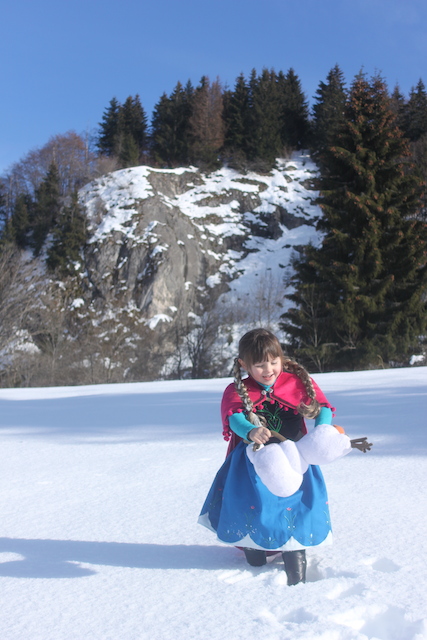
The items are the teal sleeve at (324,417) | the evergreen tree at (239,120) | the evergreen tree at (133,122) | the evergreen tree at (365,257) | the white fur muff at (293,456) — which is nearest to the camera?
the white fur muff at (293,456)

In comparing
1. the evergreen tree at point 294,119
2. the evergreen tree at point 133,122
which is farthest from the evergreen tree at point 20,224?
the evergreen tree at point 294,119

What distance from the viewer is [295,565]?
175 centimetres

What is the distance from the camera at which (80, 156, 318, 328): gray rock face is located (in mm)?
30297

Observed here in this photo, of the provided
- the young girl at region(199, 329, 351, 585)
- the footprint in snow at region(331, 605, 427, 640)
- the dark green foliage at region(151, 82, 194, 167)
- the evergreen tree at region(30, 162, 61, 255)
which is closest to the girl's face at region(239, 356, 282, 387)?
the young girl at region(199, 329, 351, 585)

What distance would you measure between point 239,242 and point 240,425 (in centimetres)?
3227

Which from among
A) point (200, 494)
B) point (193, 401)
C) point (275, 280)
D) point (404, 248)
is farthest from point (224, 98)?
point (200, 494)

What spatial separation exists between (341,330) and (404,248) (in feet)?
10.5

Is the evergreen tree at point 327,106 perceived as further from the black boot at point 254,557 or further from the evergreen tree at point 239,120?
the black boot at point 254,557

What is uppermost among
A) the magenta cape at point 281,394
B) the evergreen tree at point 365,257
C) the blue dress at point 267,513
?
the evergreen tree at point 365,257

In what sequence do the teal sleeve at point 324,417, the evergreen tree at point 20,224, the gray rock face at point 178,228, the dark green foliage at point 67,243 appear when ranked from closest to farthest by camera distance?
the teal sleeve at point 324,417 < the gray rock face at point 178,228 < the dark green foliage at point 67,243 < the evergreen tree at point 20,224

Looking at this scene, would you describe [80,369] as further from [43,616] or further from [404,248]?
[43,616]

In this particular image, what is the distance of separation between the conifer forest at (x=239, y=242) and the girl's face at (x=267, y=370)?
12.6m

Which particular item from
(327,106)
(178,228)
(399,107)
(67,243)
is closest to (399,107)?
(399,107)

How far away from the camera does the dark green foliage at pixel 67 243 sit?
104ft
